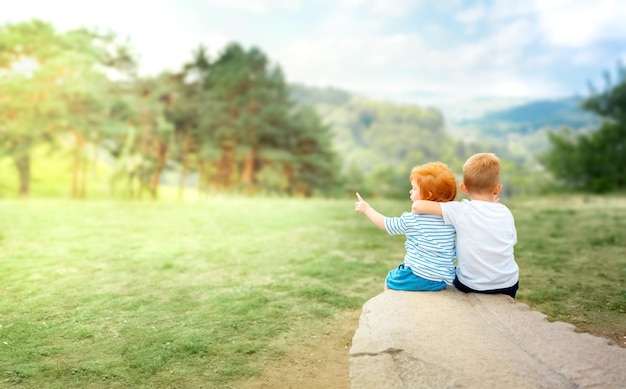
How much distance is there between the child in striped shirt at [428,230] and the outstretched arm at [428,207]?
0.06 m

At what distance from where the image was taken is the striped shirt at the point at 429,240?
3.60 metres

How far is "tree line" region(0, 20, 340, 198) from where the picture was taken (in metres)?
19.1

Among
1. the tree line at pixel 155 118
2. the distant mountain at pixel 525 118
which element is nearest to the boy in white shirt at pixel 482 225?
the tree line at pixel 155 118

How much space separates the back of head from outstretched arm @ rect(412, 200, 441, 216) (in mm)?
284

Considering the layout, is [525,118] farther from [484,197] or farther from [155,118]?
[484,197]

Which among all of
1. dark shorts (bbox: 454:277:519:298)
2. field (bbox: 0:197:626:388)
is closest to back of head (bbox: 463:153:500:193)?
dark shorts (bbox: 454:277:519:298)

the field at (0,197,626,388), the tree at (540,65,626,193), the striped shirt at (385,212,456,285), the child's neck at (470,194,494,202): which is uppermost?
the tree at (540,65,626,193)

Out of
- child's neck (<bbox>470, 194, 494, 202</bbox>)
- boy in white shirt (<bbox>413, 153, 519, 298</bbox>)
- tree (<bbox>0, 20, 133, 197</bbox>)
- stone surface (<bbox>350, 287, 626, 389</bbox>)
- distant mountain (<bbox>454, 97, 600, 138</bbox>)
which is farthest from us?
distant mountain (<bbox>454, 97, 600, 138</bbox>)

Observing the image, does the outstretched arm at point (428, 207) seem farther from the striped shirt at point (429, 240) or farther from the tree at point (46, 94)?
the tree at point (46, 94)

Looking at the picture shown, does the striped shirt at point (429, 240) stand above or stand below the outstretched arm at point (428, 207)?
below

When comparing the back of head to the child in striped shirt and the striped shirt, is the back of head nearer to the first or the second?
the child in striped shirt

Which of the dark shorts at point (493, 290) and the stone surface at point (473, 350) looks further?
the dark shorts at point (493, 290)

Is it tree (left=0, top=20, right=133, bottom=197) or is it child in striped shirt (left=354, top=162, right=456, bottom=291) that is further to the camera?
tree (left=0, top=20, right=133, bottom=197)

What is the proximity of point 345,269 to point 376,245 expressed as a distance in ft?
5.56
